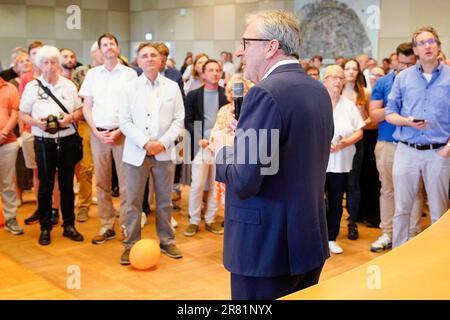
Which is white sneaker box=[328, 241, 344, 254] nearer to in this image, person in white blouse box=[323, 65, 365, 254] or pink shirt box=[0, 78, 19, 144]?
person in white blouse box=[323, 65, 365, 254]

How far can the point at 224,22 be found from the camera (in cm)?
1307

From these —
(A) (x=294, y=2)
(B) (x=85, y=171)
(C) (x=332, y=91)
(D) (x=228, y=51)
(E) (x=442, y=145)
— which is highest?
(A) (x=294, y=2)

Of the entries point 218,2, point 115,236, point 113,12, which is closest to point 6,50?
point 113,12

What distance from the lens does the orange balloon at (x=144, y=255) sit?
4.06 metres

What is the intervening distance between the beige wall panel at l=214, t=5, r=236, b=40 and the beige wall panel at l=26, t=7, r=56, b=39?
4112 mm

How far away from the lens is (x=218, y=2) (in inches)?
518

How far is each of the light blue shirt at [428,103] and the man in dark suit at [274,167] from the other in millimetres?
2029

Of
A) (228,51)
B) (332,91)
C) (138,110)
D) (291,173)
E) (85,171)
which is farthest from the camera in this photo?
(228,51)

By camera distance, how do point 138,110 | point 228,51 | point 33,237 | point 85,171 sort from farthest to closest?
1. point 228,51
2. point 85,171
3. point 33,237
4. point 138,110

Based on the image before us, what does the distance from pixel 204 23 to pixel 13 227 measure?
9.43 meters

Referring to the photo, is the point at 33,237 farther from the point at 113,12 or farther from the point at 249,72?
the point at 113,12

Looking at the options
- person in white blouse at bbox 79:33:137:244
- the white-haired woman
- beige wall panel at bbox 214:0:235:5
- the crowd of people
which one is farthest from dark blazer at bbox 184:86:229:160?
beige wall panel at bbox 214:0:235:5

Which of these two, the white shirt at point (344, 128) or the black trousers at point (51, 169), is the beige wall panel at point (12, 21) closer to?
the black trousers at point (51, 169)

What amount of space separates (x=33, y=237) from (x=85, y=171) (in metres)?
0.95
